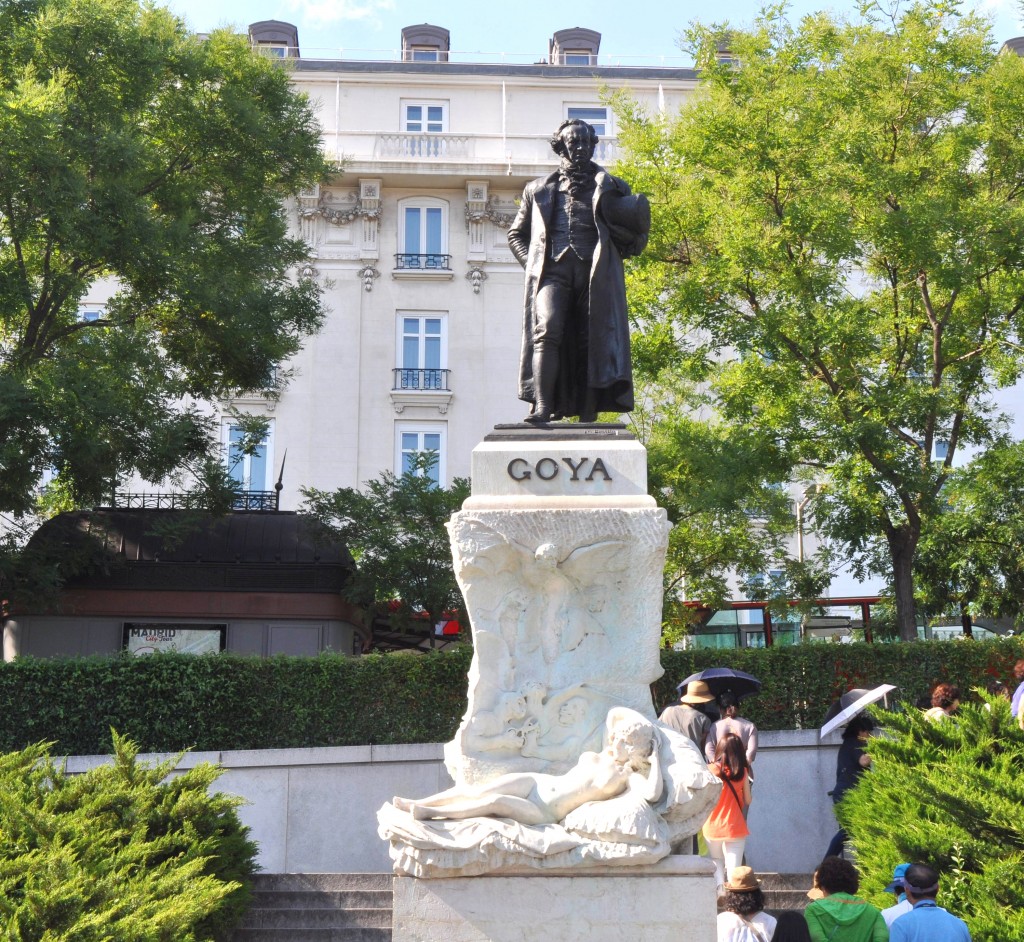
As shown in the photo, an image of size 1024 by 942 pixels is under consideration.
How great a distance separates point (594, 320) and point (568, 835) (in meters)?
3.35

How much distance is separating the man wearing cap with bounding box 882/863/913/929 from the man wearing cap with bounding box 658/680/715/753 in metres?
2.71

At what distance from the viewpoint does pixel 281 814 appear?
47.4ft

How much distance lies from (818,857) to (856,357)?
858 centimetres

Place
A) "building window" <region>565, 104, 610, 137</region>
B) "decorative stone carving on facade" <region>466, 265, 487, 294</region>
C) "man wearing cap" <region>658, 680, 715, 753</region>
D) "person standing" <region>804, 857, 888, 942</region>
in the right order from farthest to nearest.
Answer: "building window" <region>565, 104, 610, 137</region>, "decorative stone carving on facade" <region>466, 265, 487, 294</region>, "man wearing cap" <region>658, 680, 715, 753</region>, "person standing" <region>804, 857, 888, 942</region>

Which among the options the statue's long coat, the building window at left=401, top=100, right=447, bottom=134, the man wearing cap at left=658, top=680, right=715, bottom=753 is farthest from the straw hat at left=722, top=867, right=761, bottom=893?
the building window at left=401, top=100, right=447, bottom=134

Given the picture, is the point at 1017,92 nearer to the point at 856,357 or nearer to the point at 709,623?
the point at 856,357

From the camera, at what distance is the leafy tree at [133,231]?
18062 millimetres

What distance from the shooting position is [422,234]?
34.5m

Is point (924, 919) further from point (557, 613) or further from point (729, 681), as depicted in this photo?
point (729, 681)

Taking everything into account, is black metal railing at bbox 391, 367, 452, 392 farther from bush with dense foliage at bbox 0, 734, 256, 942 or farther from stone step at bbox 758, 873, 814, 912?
bush with dense foliage at bbox 0, 734, 256, 942

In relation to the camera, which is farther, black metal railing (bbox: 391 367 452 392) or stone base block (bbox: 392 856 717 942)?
black metal railing (bbox: 391 367 452 392)

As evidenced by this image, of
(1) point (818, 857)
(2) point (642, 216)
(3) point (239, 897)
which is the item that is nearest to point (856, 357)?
(1) point (818, 857)

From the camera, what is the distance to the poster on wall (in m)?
24.1

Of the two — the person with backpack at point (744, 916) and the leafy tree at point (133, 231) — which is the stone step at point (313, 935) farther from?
the leafy tree at point (133, 231)
